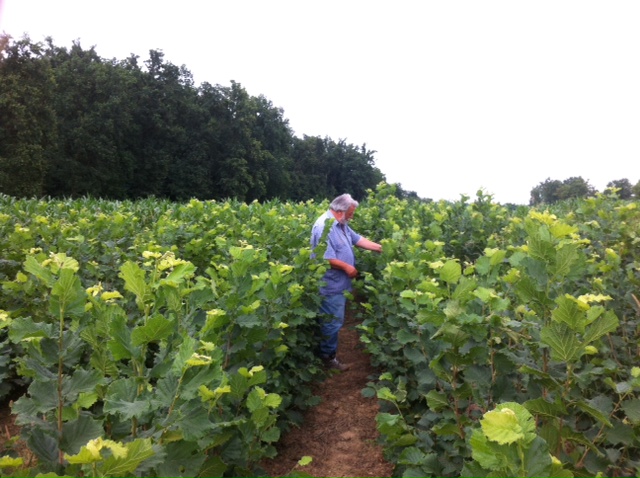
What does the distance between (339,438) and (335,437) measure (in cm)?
4

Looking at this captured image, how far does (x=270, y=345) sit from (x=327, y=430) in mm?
1726

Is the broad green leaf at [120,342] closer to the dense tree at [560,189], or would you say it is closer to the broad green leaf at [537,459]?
the broad green leaf at [537,459]

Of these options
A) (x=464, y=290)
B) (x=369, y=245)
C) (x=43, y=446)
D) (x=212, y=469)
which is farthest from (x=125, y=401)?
(x=369, y=245)

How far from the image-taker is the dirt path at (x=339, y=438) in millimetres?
4227

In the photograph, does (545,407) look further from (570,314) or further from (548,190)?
(548,190)

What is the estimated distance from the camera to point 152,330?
167 centimetres

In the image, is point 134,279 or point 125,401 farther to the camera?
point 134,279

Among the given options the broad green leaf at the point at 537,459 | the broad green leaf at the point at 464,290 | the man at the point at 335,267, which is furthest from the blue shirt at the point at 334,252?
the broad green leaf at the point at 537,459

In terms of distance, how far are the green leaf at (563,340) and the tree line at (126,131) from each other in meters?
34.6

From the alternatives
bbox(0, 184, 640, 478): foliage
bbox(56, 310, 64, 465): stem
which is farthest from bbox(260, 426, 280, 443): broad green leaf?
bbox(56, 310, 64, 465): stem

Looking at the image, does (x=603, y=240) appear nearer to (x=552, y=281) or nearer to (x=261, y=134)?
(x=552, y=281)

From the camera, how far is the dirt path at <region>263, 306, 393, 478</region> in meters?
4.23

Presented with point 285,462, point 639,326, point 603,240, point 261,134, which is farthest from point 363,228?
point 261,134

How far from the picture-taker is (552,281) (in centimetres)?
232
